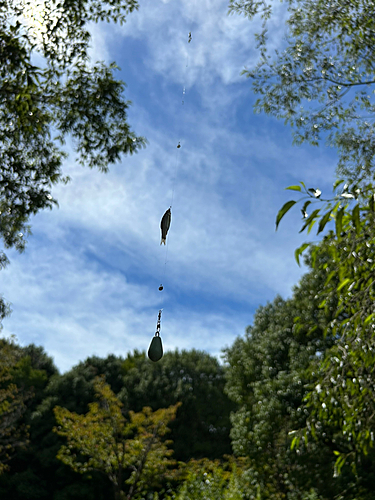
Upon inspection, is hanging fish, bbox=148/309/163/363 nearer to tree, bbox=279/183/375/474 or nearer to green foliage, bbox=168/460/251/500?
tree, bbox=279/183/375/474

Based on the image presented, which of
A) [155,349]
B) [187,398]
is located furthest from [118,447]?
[155,349]

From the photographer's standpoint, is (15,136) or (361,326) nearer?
(361,326)

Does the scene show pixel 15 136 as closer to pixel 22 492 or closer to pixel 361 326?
pixel 361 326

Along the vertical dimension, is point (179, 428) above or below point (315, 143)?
below

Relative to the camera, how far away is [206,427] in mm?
15859

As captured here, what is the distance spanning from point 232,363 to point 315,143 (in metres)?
7.50

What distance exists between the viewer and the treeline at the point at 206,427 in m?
9.25

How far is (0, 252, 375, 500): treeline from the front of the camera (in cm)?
925

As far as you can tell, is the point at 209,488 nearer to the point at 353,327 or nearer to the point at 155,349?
the point at 353,327

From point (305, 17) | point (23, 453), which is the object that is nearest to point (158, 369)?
point (23, 453)

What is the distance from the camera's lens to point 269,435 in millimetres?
9977

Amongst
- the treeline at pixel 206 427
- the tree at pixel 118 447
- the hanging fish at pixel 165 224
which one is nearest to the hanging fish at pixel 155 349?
the hanging fish at pixel 165 224

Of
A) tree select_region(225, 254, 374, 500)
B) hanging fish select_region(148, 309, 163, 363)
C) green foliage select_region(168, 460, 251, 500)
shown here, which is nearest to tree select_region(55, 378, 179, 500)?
green foliage select_region(168, 460, 251, 500)

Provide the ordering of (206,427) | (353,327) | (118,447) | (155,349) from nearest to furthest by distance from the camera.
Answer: (155,349), (353,327), (118,447), (206,427)
